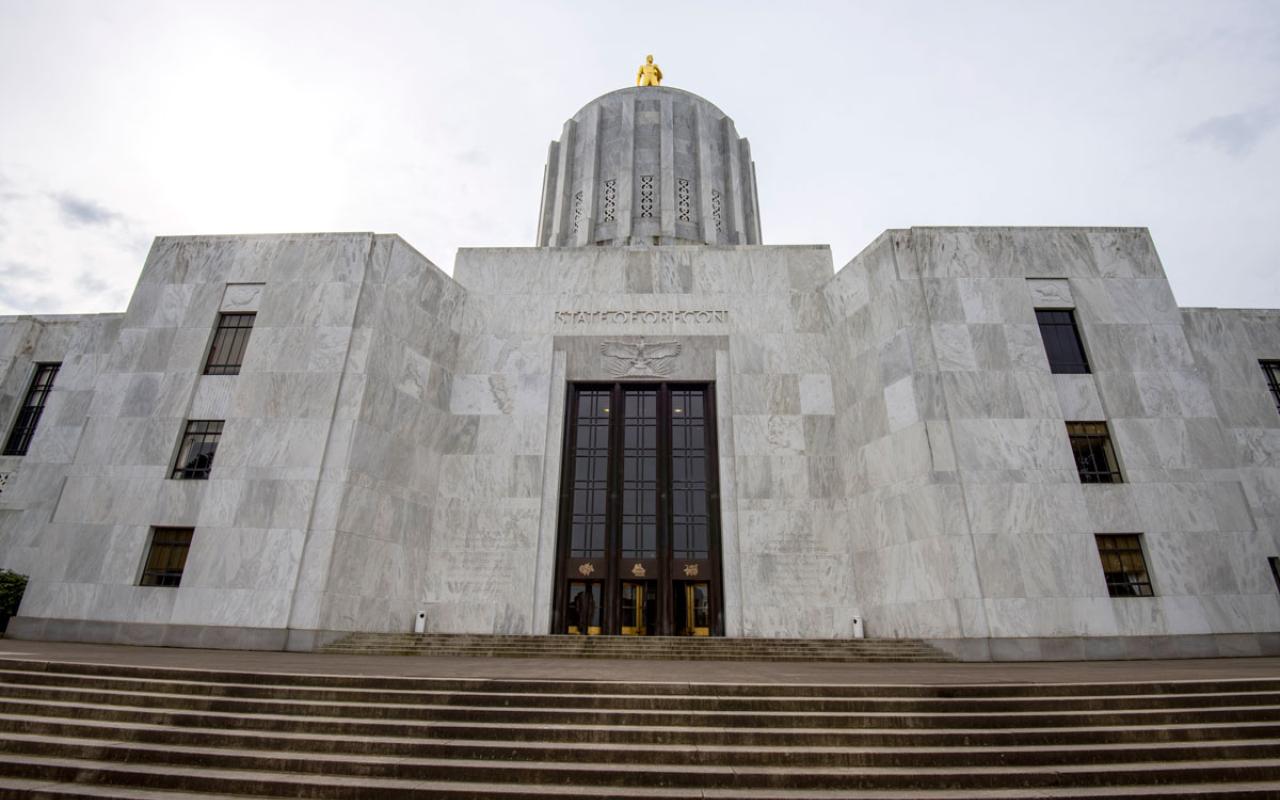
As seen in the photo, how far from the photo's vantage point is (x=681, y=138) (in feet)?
113

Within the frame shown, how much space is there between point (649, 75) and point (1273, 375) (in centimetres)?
3480

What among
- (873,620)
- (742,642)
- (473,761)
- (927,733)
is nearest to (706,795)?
(473,761)

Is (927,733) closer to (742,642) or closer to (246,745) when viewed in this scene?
(246,745)

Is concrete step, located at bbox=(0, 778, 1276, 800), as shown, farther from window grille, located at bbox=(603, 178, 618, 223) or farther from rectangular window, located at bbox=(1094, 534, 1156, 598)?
window grille, located at bbox=(603, 178, 618, 223)

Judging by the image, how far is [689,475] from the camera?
2323 cm

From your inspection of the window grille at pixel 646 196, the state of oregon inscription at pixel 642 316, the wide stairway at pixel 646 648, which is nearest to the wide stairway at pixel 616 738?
the wide stairway at pixel 646 648

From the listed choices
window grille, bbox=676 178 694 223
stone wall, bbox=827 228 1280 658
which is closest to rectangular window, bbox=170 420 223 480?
stone wall, bbox=827 228 1280 658

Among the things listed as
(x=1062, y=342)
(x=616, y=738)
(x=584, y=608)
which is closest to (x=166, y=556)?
(x=584, y=608)

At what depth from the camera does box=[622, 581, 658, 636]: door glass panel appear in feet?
70.5

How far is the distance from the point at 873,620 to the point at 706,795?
15.4 metres

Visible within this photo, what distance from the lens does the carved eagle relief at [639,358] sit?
79.6 feet

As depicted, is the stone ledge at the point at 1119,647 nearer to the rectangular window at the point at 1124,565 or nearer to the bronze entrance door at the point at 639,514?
the rectangular window at the point at 1124,565

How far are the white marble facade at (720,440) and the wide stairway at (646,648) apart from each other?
3.10 ft

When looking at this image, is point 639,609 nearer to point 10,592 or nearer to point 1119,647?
point 1119,647
